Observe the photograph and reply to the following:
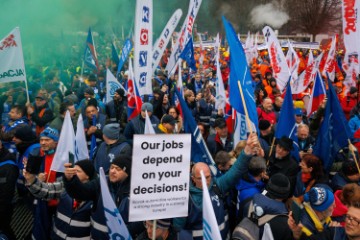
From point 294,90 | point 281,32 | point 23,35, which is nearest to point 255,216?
point 294,90

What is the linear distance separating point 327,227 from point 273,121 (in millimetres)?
4192

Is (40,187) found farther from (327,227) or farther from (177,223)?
(327,227)

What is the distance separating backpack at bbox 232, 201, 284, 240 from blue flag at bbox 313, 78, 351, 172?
2.15 metres

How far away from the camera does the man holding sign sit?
353 cm

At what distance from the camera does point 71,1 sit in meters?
21.7

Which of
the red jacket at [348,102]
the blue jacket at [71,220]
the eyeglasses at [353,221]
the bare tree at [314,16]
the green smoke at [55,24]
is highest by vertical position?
the bare tree at [314,16]

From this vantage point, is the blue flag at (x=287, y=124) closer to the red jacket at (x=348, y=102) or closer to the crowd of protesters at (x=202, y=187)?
the crowd of protesters at (x=202, y=187)

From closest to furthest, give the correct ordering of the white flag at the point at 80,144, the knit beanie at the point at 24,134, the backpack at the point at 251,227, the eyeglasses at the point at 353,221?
the eyeglasses at the point at 353,221 < the backpack at the point at 251,227 < the white flag at the point at 80,144 < the knit beanie at the point at 24,134

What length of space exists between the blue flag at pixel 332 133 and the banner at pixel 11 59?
4.94 metres

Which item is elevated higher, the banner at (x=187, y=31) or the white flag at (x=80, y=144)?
the banner at (x=187, y=31)

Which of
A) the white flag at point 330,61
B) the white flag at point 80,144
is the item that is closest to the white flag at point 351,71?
the white flag at point 330,61

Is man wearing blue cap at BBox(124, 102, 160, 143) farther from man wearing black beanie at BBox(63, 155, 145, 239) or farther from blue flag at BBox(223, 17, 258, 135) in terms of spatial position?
man wearing black beanie at BBox(63, 155, 145, 239)

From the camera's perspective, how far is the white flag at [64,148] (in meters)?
4.16

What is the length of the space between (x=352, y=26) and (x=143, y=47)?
11.1 ft
